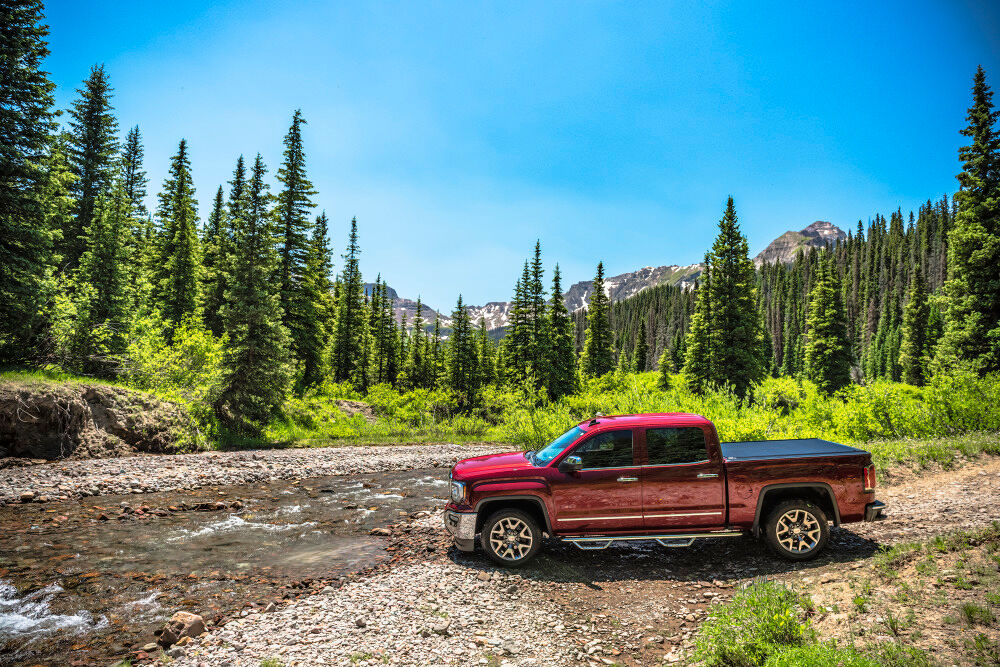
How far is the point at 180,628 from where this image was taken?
5.87 m

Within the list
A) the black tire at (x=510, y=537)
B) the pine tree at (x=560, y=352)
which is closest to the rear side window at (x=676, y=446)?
the black tire at (x=510, y=537)

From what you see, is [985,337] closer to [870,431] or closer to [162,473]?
[870,431]

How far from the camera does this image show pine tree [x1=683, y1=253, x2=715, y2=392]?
3591 cm

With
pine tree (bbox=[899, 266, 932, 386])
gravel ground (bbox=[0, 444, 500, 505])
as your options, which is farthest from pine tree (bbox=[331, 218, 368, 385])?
pine tree (bbox=[899, 266, 932, 386])

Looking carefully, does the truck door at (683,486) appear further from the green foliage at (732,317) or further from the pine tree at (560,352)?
the pine tree at (560,352)

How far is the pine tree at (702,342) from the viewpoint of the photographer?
3591cm

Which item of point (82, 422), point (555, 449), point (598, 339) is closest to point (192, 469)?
point (82, 422)

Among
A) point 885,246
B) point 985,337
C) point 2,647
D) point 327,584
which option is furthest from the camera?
point 885,246

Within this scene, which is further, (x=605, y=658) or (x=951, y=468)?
(x=951, y=468)

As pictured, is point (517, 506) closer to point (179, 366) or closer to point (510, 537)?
point (510, 537)

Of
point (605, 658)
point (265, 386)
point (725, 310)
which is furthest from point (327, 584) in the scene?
point (725, 310)

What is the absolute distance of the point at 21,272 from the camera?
17.0m

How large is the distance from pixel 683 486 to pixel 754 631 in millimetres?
2588

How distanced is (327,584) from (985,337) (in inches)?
1205
